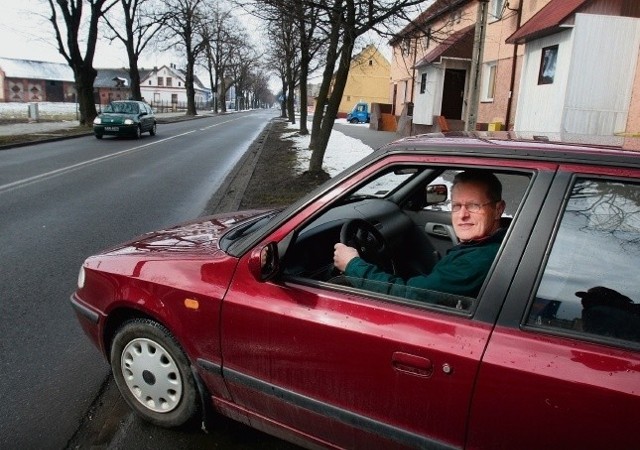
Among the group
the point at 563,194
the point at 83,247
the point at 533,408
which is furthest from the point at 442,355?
the point at 83,247

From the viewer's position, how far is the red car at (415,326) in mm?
1641

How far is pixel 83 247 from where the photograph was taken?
6055 millimetres

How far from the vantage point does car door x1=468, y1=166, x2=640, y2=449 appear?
158 centimetres

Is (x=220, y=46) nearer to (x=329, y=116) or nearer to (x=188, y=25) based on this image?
(x=188, y=25)

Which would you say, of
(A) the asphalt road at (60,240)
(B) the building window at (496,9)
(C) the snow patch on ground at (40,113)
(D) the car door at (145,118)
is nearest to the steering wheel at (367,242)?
(A) the asphalt road at (60,240)

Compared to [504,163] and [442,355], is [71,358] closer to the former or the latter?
[442,355]

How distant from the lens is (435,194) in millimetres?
3822

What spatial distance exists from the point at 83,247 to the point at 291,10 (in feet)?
20.5

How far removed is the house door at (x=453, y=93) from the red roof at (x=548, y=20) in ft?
24.7

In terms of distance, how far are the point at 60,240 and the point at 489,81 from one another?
2013 cm

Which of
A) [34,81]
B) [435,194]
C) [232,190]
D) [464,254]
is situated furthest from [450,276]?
[34,81]

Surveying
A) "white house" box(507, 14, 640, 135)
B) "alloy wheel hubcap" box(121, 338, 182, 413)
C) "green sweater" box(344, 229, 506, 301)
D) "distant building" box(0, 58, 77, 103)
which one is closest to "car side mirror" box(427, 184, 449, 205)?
"green sweater" box(344, 229, 506, 301)

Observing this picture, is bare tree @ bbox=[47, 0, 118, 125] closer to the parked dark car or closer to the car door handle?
the parked dark car

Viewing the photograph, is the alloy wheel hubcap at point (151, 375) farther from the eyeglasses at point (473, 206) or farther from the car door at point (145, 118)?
the car door at point (145, 118)
